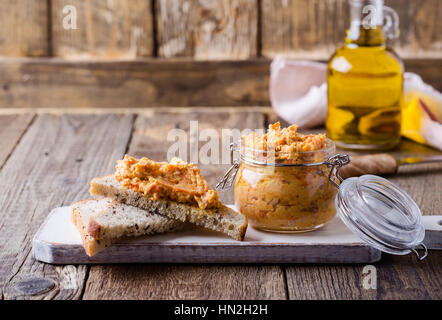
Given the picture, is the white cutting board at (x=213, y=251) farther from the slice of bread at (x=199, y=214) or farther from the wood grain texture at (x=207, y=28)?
the wood grain texture at (x=207, y=28)

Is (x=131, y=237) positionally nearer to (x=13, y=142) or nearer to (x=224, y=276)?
(x=224, y=276)

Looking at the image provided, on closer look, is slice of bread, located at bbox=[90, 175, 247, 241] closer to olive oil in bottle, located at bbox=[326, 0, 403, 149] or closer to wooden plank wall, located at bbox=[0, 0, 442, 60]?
olive oil in bottle, located at bbox=[326, 0, 403, 149]

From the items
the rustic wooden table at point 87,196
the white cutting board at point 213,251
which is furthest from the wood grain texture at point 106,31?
the white cutting board at point 213,251

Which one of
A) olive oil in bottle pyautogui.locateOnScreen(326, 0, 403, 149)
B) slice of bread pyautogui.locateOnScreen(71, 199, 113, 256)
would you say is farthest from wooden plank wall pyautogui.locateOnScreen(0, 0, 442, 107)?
slice of bread pyautogui.locateOnScreen(71, 199, 113, 256)

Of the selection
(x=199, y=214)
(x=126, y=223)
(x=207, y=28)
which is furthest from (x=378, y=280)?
(x=207, y=28)

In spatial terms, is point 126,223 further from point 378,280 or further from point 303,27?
point 303,27
